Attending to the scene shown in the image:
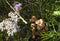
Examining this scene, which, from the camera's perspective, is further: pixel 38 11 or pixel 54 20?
pixel 38 11

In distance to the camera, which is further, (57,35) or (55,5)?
(55,5)

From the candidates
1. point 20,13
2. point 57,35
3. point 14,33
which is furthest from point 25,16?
point 57,35

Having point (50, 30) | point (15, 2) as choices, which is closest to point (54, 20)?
point (50, 30)

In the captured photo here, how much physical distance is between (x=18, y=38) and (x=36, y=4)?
0.81ft

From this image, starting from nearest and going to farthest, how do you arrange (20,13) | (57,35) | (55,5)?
(57,35) → (55,5) → (20,13)

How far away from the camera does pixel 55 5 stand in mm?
1275

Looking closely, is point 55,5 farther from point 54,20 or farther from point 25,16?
point 25,16

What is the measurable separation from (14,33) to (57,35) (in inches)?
10.6

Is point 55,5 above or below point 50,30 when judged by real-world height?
above

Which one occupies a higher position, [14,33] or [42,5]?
[42,5]

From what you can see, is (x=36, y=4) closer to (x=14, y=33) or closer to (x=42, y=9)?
(x=42, y=9)

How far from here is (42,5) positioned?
4.44 feet

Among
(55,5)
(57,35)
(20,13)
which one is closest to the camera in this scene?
(57,35)

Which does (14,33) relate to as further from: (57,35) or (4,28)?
(57,35)
